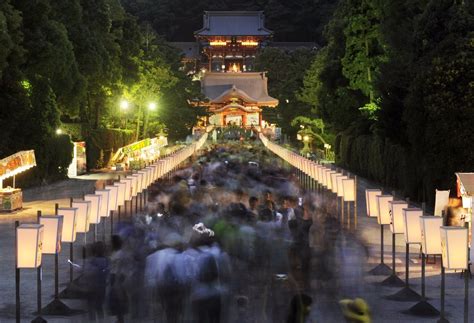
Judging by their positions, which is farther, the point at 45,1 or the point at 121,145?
the point at 121,145

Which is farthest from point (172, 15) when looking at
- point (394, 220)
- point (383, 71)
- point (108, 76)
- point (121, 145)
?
point (394, 220)

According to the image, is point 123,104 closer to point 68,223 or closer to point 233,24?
point 68,223

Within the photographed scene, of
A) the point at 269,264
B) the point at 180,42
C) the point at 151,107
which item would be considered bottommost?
the point at 269,264

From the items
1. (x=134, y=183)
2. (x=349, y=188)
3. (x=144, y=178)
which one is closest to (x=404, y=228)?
(x=349, y=188)

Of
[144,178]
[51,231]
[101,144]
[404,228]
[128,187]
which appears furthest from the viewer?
[101,144]

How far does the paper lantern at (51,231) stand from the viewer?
512 inches

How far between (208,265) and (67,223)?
5.17m

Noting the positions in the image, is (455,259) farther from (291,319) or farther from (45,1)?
(45,1)

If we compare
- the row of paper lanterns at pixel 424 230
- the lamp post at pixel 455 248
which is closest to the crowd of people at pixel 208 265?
the row of paper lanterns at pixel 424 230

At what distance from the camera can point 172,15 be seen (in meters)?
137

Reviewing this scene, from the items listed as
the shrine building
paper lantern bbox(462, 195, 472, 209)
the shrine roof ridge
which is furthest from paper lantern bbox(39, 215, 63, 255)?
the shrine roof ridge

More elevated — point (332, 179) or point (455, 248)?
point (332, 179)

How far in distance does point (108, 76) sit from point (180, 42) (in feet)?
290

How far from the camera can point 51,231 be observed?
13055 millimetres
